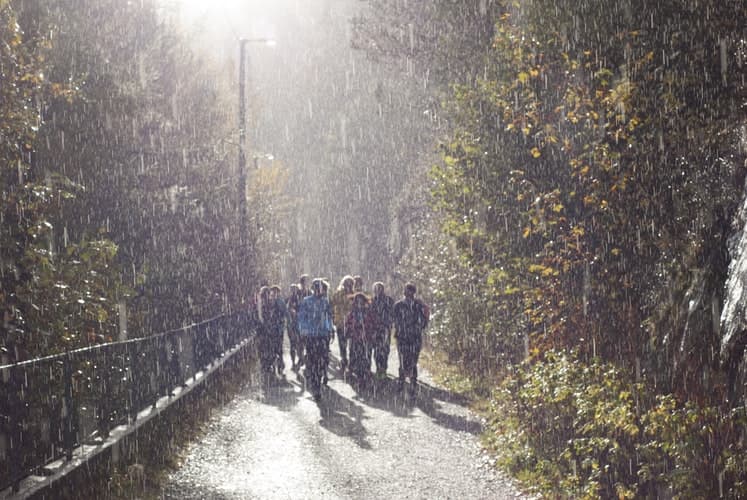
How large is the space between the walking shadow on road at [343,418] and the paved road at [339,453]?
1cm

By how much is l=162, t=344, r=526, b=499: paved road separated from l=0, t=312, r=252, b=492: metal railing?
859 millimetres

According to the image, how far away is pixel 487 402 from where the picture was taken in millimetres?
14961

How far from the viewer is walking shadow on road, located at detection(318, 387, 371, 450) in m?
12.0

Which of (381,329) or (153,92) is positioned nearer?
(381,329)

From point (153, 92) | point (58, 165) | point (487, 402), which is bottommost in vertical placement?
point (487, 402)

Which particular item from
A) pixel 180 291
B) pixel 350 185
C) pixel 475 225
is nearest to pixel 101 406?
pixel 475 225

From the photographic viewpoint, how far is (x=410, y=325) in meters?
15.9

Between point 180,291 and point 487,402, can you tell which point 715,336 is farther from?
point 180,291

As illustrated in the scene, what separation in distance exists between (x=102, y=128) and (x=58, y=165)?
132 centimetres

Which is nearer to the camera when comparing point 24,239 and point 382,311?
point 24,239

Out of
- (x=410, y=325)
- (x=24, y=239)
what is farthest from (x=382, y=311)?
(x=24, y=239)

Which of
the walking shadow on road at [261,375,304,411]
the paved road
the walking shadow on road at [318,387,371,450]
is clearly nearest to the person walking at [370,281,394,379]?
the walking shadow on road at [318,387,371,450]

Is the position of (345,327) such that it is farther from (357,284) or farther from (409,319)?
(409,319)

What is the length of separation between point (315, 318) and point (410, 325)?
175 cm
